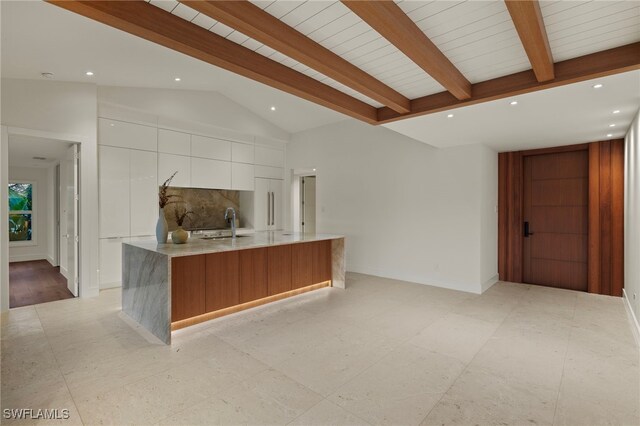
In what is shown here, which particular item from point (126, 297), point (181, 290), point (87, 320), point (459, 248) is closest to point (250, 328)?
point (181, 290)

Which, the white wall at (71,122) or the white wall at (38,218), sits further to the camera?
the white wall at (38,218)

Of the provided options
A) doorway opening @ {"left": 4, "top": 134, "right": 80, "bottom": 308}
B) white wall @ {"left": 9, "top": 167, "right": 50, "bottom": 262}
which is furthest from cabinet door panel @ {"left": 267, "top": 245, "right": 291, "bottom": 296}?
white wall @ {"left": 9, "top": 167, "right": 50, "bottom": 262}

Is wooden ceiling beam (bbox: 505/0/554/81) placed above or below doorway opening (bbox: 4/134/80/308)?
above

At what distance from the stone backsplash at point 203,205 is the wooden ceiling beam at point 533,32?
19.4ft

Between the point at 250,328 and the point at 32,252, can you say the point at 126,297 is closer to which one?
the point at 250,328

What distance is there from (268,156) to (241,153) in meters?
0.73

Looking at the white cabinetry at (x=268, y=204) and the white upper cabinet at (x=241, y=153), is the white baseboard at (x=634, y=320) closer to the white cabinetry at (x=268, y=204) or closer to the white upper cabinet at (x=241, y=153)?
the white cabinetry at (x=268, y=204)

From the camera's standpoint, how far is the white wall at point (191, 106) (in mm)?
5180

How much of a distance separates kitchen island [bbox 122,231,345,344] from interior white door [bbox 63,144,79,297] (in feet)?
4.93

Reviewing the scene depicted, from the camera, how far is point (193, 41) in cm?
222

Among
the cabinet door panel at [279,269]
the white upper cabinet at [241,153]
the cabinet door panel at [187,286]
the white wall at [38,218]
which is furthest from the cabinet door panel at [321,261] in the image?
the white wall at [38,218]

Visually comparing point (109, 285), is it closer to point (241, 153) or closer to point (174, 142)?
point (174, 142)

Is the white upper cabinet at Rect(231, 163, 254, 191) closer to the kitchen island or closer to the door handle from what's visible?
the kitchen island

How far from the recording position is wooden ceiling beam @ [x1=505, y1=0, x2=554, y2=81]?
5.96 feet
